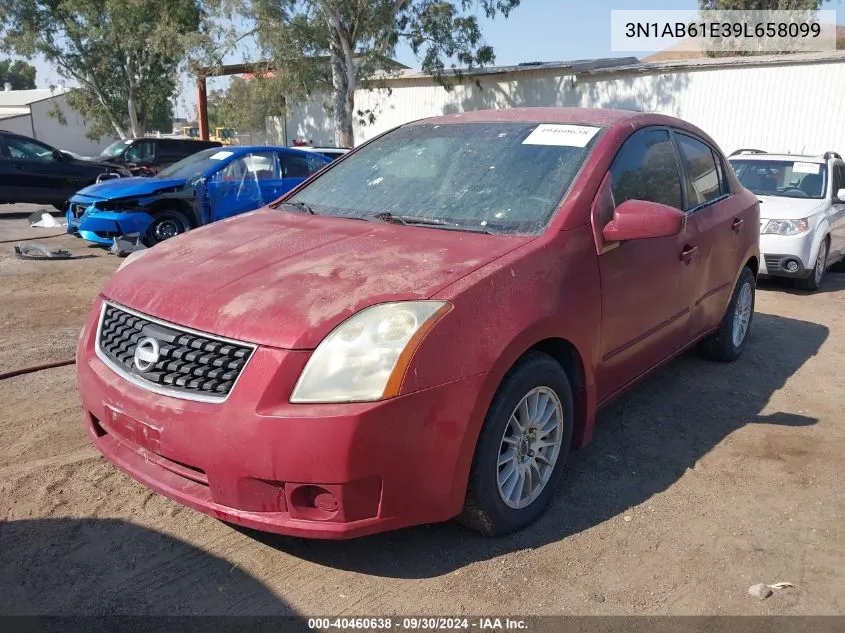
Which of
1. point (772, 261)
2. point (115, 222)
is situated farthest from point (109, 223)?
point (772, 261)

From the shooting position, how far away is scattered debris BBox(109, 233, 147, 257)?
29.5 ft

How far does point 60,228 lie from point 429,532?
445 inches

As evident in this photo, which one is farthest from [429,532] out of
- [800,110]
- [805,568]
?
[800,110]

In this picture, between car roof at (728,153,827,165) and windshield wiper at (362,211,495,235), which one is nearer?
windshield wiper at (362,211,495,235)

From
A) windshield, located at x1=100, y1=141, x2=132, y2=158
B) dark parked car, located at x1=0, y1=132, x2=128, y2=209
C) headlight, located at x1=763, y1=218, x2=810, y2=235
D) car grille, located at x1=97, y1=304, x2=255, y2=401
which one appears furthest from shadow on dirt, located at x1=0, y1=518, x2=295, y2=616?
windshield, located at x1=100, y1=141, x2=132, y2=158

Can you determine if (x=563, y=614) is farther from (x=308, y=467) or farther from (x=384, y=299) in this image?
(x=384, y=299)

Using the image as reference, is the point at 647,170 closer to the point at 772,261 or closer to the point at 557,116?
the point at 557,116

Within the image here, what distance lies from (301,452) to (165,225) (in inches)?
306

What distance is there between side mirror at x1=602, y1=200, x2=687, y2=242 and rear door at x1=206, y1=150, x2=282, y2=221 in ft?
24.2

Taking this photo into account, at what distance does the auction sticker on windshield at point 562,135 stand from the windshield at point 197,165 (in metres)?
6.98

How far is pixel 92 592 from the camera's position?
257 cm

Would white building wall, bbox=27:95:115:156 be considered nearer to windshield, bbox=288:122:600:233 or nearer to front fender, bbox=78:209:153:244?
front fender, bbox=78:209:153:244

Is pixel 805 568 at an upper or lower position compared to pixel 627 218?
lower

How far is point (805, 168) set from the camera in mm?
8703
